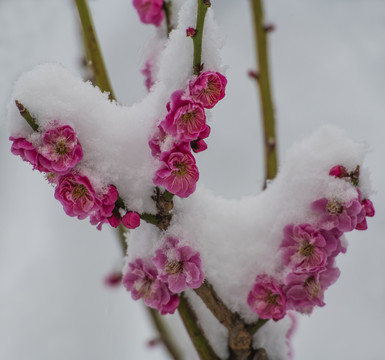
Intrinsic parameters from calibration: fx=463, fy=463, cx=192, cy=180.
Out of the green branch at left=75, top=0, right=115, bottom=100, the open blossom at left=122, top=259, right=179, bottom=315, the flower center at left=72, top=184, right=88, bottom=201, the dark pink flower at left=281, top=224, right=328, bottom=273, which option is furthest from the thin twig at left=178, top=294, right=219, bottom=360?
the green branch at left=75, top=0, right=115, bottom=100

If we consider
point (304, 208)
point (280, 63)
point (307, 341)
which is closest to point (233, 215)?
point (304, 208)

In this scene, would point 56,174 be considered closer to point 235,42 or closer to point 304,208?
point 304,208

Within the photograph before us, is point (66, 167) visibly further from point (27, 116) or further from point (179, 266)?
point (179, 266)

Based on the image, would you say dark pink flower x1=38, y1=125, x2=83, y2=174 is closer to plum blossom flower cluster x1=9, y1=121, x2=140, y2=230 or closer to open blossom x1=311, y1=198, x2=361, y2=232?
plum blossom flower cluster x1=9, y1=121, x2=140, y2=230

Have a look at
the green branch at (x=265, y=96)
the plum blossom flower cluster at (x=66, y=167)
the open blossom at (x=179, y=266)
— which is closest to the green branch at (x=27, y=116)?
the plum blossom flower cluster at (x=66, y=167)

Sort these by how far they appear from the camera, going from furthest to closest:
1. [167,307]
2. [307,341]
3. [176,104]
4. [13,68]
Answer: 1. [13,68]
2. [307,341]
3. [167,307]
4. [176,104]

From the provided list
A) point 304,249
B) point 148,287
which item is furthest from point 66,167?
point 304,249
